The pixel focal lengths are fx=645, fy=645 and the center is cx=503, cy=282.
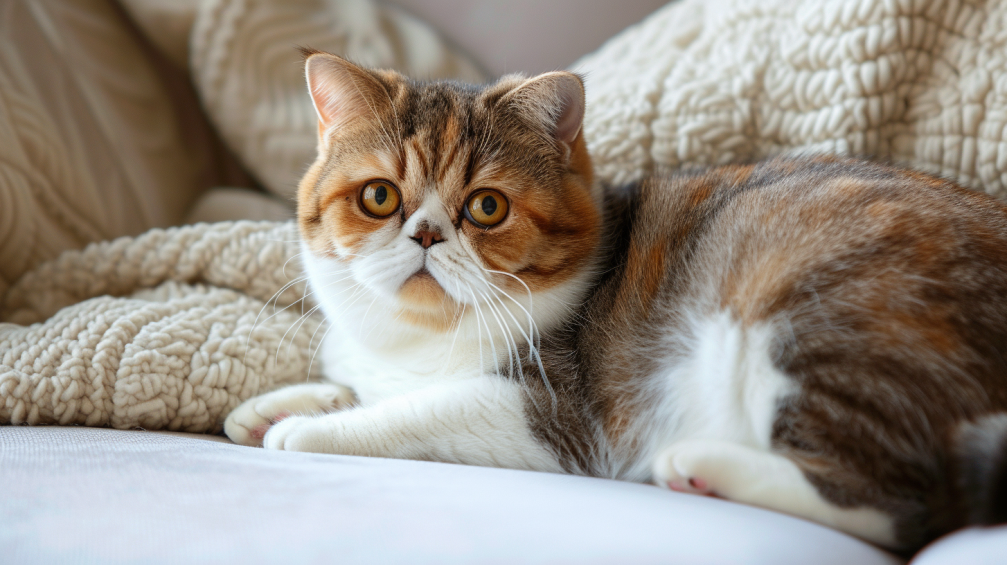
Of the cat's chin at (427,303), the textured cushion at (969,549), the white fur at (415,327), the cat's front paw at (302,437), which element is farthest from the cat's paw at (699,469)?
the cat's front paw at (302,437)

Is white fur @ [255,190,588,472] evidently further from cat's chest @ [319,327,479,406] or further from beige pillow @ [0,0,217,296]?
beige pillow @ [0,0,217,296]

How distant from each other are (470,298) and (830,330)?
0.61 meters

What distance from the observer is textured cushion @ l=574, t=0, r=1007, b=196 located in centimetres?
147

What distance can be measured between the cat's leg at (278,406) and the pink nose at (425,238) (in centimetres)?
46

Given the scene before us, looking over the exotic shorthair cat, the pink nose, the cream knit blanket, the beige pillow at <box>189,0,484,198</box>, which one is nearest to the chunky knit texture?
the cream knit blanket

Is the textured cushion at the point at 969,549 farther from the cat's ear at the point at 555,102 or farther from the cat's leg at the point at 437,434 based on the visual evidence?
the cat's ear at the point at 555,102

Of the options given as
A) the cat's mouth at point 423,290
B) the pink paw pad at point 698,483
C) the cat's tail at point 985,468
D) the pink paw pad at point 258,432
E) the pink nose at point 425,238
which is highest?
the pink nose at point 425,238

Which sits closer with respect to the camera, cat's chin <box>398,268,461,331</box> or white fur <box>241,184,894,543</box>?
white fur <box>241,184,894,543</box>

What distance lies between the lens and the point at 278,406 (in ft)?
A: 4.49

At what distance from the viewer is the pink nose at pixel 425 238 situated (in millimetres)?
1201

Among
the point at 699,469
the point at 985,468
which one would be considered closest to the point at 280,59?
the point at 699,469

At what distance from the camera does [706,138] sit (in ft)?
5.59

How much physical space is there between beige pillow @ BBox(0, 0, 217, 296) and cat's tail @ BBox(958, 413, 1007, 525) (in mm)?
1991

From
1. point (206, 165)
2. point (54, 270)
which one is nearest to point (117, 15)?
point (206, 165)
